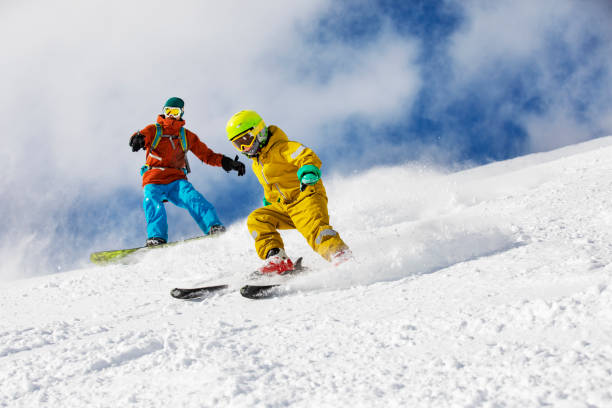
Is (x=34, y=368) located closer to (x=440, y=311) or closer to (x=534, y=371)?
(x=440, y=311)

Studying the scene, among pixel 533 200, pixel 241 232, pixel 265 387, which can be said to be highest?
pixel 241 232

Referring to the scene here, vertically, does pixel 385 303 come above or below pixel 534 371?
above

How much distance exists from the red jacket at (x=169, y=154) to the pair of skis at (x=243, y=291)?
3.87 meters

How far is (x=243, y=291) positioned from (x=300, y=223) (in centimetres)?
102

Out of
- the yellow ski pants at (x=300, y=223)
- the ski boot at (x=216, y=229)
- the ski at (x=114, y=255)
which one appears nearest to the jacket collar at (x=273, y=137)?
the yellow ski pants at (x=300, y=223)

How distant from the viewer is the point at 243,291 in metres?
2.98

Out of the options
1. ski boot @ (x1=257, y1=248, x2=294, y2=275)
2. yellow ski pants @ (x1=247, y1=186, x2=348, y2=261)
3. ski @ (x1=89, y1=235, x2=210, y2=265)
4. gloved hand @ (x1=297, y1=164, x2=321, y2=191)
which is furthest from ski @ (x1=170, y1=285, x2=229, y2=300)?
ski @ (x1=89, y1=235, x2=210, y2=265)

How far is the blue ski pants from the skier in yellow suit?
8.68 ft

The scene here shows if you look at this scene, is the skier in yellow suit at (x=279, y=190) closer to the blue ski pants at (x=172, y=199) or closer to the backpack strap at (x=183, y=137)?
the blue ski pants at (x=172, y=199)

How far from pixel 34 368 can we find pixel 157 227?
15.3 ft

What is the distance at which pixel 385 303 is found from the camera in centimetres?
247

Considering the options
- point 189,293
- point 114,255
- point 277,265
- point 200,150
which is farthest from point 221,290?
point 200,150

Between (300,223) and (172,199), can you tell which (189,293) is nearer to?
(300,223)

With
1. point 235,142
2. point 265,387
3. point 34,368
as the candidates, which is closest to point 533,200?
point 235,142
